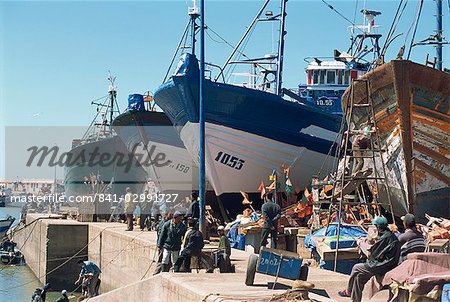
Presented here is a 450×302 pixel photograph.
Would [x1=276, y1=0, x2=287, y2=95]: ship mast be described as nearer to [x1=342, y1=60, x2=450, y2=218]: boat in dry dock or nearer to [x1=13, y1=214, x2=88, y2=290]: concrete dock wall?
[x1=13, y1=214, x2=88, y2=290]: concrete dock wall

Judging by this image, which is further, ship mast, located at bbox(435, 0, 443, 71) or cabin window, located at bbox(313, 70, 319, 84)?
cabin window, located at bbox(313, 70, 319, 84)

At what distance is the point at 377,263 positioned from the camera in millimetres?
7387

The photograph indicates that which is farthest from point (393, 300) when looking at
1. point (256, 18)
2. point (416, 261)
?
point (256, 18)

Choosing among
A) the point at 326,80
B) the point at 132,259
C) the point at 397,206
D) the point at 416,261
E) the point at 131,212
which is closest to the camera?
the point at 416,261

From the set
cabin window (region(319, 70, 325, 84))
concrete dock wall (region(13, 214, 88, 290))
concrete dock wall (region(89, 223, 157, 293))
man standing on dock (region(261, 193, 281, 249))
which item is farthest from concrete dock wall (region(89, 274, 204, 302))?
cabin window (region(319, 70, 325, 84))

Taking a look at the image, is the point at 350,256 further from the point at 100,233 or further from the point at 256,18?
the point at 256,18

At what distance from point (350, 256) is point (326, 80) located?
44.6ft

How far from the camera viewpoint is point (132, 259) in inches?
631

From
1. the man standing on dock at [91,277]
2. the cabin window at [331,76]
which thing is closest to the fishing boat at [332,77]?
the cabin window at [331,76]

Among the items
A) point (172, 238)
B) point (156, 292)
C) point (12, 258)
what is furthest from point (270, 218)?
point (12, 258)

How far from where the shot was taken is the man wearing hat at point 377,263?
7.36 meters

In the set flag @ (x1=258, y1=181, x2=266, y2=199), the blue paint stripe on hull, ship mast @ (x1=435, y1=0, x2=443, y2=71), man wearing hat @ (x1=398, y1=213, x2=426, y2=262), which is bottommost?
man wearing hat @ (x1=398, y1=213, x2=426, y2=262)

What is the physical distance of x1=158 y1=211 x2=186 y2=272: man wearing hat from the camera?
11.0 metres

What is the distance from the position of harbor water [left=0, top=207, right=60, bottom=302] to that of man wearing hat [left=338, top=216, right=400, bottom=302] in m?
13.7
